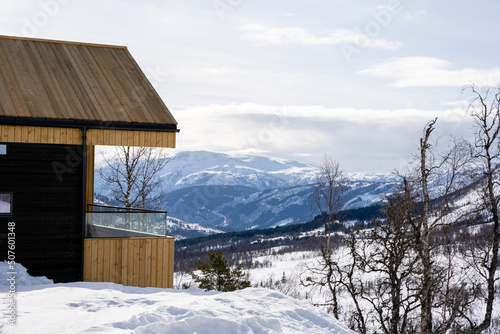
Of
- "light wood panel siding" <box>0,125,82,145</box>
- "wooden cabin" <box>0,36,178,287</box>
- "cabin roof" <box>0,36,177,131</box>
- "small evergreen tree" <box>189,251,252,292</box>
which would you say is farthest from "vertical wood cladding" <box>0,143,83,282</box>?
"small evergreen tree" <box>189,251,252,292</box>

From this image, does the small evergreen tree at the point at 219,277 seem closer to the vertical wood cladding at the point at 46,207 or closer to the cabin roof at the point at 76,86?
the cabin roof at the point at 76,86

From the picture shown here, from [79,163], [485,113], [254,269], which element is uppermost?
[485,113]

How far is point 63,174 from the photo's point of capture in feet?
42.8

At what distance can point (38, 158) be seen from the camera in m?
12.9

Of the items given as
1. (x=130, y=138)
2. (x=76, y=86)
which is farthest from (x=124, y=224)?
(x=76, y=86)

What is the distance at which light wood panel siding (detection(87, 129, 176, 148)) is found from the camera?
13195 millimetres

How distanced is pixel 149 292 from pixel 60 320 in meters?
2.95

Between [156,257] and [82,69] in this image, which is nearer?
[156,257]

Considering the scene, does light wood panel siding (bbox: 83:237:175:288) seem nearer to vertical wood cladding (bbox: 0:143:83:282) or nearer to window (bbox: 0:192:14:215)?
vertical wood cladding (bbox: 0:143:83:282)

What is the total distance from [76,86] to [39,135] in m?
2.32

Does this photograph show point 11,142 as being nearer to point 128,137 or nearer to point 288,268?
point 128,137

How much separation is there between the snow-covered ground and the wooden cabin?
2142 millimetres

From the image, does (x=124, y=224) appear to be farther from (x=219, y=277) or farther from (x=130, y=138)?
(x=219, y=277)

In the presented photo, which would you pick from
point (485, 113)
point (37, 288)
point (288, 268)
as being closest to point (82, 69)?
point (37, 288)
